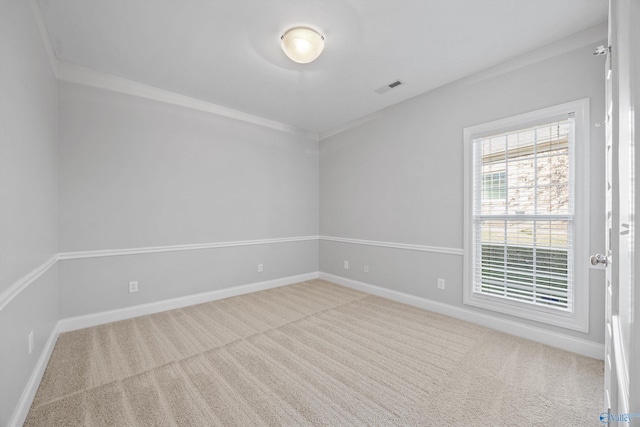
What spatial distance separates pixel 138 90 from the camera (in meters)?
3.24

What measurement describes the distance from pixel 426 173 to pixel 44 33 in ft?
13.2

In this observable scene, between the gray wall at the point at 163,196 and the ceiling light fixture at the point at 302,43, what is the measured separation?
1927mm

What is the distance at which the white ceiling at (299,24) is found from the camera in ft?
6.83

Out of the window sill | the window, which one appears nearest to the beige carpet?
the window sill

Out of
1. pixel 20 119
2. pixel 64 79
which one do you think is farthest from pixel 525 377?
pixel 64 79

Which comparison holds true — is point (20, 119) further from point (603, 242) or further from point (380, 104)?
point (603, 242)

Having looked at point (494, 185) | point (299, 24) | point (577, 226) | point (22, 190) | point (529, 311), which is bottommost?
point (529, 311)

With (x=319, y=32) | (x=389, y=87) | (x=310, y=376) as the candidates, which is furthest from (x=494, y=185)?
(x=310, y=376)

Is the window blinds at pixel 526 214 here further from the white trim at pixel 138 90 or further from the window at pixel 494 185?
the white trim at pixel 138 90

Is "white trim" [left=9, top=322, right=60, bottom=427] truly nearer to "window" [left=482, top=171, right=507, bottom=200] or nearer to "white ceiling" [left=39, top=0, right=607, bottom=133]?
"white ceiling" [left=39, top=0, right=607, bottom=133]

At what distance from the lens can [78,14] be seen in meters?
2.14

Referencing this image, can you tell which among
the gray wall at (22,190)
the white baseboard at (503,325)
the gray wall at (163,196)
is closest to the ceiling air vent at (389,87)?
the gray wall at (163,196)

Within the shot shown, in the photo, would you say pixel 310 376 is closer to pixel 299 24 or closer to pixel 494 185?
pixel 494 185

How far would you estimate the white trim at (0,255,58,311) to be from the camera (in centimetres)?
141
